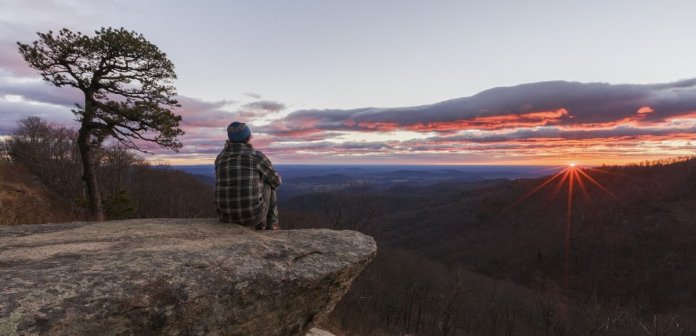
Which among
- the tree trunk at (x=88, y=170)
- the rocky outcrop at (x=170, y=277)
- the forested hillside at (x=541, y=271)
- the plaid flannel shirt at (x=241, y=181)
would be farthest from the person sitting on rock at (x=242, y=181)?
the forested hillside at (x=541, y=271)

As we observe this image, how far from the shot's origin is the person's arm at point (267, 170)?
7.84m

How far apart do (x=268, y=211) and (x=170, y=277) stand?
3.55 meters

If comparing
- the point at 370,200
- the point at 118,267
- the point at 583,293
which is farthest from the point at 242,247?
the point at 583,293

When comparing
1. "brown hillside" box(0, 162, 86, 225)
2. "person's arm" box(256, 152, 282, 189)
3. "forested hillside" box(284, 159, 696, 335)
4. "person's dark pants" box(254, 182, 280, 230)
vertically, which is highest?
"person's arm" box(256, 152, 282, 189)

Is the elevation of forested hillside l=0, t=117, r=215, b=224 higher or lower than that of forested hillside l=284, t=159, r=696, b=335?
higher

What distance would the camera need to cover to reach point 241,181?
7.47m

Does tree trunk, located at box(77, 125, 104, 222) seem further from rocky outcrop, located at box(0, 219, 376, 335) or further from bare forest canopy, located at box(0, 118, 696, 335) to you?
rocky outcrop, located at box(0, 219, 376, 335)

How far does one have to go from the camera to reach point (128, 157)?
47188 millimetres

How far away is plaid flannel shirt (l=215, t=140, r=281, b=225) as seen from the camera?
749cm

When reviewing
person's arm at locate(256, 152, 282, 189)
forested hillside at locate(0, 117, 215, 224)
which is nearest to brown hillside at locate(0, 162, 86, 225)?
forested hillside at locate(0, 117, 215, 224)

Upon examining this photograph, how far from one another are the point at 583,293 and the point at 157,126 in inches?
5386

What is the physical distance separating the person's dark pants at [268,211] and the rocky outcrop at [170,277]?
0.45m

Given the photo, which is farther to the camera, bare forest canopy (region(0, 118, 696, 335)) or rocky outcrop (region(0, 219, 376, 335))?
bare forest canopy (region(0, 118, 696, 335))

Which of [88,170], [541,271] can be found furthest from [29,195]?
[541,271]
